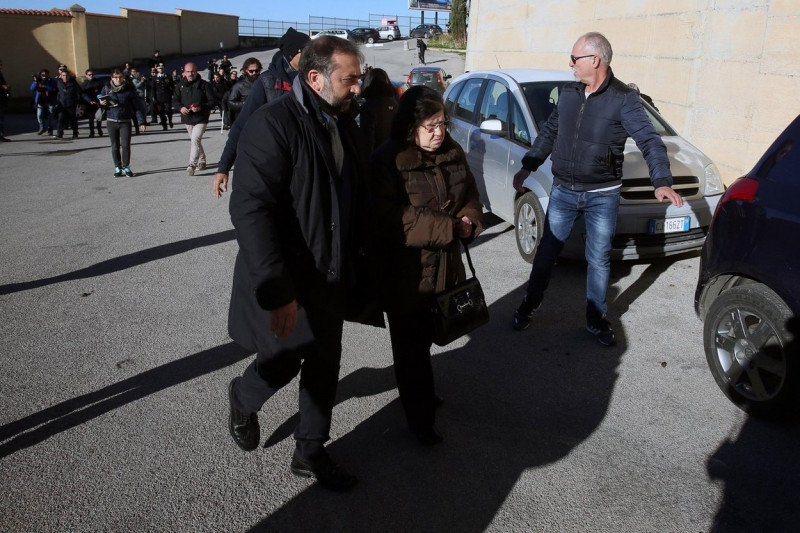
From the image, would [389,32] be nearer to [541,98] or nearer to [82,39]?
[82,39]

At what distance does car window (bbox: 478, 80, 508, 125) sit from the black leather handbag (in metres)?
4.06

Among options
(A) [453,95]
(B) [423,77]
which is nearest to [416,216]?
(A) [453,95]

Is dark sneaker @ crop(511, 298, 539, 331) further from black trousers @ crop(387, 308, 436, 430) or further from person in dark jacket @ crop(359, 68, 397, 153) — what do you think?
person in dark jacket @ crop(359, 68, 397, 153)

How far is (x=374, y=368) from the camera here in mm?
4547

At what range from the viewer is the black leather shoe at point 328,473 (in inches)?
126

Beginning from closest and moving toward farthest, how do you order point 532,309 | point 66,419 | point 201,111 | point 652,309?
point 66,419 → point 532,309 → point 652,309 → point 201,111

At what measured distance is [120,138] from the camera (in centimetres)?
1205

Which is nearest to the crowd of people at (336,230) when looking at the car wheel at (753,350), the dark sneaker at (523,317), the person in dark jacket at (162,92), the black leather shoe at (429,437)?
the black leather shoe at (429,437)

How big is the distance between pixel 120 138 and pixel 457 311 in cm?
1035

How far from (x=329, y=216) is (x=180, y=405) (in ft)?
5.86

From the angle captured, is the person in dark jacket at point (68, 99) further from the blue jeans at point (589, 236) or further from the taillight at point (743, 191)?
the taillight at point (743, 191)

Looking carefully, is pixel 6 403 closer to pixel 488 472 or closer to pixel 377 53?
pixel 488 472

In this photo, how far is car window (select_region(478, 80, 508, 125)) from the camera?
7.36 m

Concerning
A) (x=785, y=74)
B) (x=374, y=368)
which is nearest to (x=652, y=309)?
(x=374, y=368)
